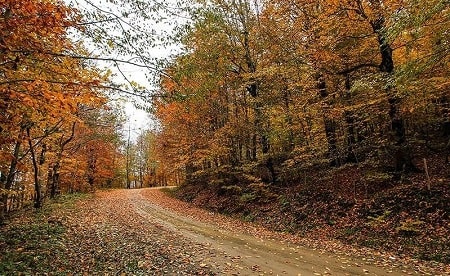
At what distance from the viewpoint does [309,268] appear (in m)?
7.25

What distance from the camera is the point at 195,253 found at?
8.55 metres

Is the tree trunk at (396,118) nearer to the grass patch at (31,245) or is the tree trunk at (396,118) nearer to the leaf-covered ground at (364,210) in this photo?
the leaf-covered ground at (364,210)

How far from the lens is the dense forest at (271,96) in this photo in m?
6.29

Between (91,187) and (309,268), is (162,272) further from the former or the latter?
(91,187)

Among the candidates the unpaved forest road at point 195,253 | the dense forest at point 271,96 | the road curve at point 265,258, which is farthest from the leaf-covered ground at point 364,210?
the road curve at point 265,258

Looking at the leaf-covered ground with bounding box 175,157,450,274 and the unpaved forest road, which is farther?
the leaf-covered ground with bounding box 175,157,450,274

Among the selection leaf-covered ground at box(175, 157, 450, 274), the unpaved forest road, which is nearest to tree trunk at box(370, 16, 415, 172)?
leaf-covered ground at box(175, 157, 450, 274)

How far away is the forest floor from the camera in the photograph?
7.06m

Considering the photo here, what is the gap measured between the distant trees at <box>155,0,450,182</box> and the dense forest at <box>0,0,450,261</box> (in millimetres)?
70

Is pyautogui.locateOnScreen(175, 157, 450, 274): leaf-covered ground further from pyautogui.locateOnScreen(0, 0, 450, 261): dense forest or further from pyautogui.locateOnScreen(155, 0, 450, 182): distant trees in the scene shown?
pyautogui.locateOnScreen(155, 0, 450, 182): distant trees

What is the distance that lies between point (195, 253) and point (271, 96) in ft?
35.3

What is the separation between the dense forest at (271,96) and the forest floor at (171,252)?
1.96 metres

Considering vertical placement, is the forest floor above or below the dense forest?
below

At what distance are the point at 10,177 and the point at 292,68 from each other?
515 inches
